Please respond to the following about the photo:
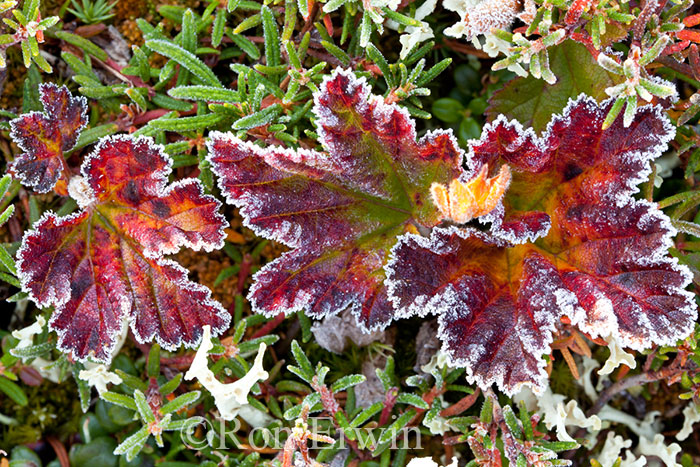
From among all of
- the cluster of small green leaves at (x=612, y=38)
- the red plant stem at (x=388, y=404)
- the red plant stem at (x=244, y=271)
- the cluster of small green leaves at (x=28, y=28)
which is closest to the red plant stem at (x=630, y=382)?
the red plant stem at (x=388, y=404)

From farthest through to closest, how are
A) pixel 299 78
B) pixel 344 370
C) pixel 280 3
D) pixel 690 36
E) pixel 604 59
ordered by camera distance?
pixel 344 370
pixel 280 3
pixel 299 78
pixel 690 36
pixel 604 59

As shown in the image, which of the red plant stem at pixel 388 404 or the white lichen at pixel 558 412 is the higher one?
the red plant stem at pixel 388 404

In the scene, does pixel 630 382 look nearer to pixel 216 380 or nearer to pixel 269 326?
pixel 269 326

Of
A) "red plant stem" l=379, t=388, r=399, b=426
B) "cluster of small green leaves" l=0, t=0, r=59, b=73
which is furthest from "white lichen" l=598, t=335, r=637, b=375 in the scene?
"cluster of small green leaves" l=0, t=0, r=59, b=73

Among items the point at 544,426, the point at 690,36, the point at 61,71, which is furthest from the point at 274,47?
the point at 544,426

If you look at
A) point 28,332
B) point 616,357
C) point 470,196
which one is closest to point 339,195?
point 470,196

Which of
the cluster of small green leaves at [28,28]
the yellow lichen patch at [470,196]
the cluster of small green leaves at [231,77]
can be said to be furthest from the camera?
the cluster of small green leaves at [231,77]

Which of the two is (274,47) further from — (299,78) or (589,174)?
(589,174)

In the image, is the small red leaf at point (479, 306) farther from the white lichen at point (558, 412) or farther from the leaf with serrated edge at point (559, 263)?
the white lichen at point (558, 412)
